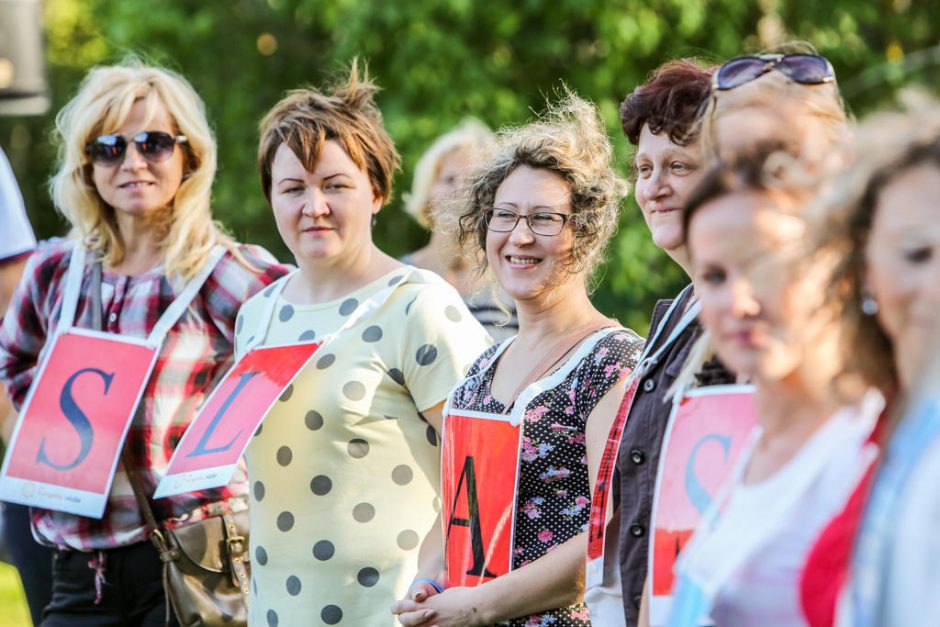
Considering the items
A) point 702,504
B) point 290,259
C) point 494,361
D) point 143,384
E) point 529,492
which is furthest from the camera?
point 290,259

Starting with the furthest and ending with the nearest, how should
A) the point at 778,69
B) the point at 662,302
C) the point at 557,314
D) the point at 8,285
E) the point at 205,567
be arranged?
the point at 8,285 < the point at 205,567 < the point at 557,314 < the point at 662,302 < the point at 778,69

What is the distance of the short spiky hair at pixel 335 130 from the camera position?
3672mm

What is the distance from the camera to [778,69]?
2.47m

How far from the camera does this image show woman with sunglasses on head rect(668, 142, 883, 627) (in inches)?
68.6

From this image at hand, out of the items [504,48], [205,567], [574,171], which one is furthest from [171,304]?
[504,48]

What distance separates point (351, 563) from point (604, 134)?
123 cm

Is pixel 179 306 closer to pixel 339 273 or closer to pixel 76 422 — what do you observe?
pixel 76 422

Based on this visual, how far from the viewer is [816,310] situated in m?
1.80

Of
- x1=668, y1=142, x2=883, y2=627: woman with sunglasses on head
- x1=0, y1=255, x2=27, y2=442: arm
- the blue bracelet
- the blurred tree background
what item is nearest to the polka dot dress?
the blue bracelet

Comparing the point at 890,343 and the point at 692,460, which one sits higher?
the point at 890,343

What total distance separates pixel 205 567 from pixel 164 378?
544 mm

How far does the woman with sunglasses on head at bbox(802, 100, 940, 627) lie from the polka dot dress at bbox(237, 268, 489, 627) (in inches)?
69.1

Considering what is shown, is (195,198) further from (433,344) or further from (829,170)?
(829,170)

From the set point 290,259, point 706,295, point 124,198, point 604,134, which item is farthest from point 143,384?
point 290,259
